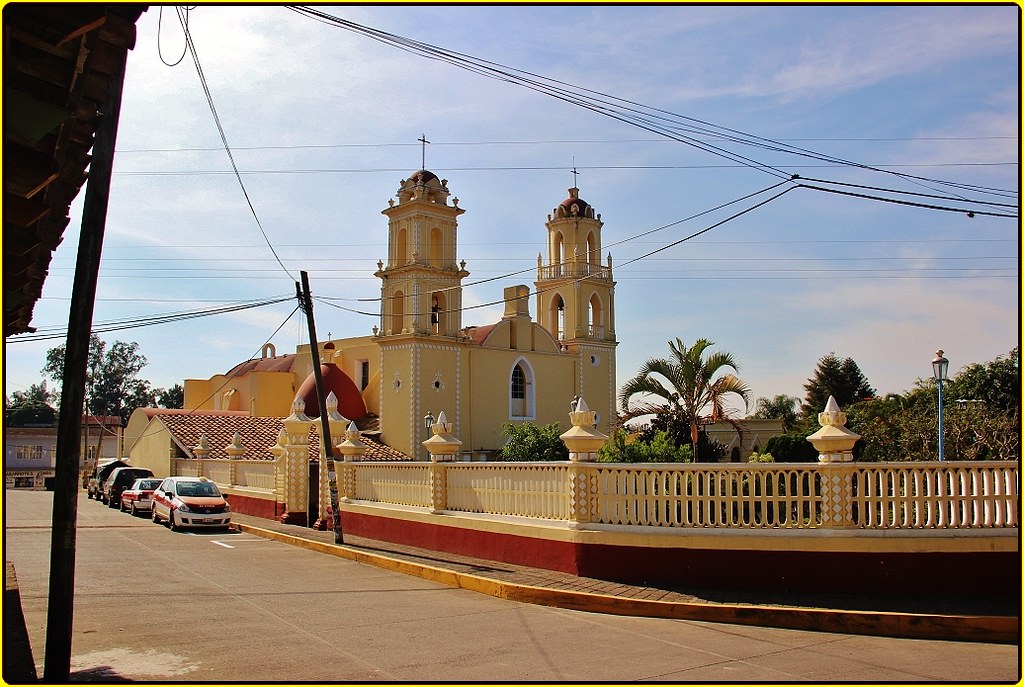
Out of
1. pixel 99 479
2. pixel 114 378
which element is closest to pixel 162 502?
pixel 99 479

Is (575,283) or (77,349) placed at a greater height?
(575,283)

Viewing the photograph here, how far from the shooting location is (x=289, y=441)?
23.3 m

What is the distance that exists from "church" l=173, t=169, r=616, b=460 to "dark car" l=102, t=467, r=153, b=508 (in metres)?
3.16

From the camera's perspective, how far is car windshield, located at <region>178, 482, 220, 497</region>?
907 inches

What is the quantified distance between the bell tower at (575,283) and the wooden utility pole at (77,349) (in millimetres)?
35980

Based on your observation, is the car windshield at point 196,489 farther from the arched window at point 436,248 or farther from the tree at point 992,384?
the tree at point 992,384

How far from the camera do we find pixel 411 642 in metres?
8.57

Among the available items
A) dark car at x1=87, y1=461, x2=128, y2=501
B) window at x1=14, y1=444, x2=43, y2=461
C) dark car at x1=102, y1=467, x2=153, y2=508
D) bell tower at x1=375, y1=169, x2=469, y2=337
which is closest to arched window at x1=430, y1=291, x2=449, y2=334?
bell tower at x1=375, y1=169, x2=469, y2=337

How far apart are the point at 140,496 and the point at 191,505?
6.02 m

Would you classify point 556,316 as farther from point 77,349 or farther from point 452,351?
point 77,349

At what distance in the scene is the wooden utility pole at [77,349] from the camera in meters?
7.00

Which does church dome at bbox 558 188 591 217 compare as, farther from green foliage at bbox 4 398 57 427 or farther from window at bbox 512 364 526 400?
green foliage at bbox 4 398 57 427

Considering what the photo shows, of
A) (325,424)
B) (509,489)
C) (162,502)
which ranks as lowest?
(162,502)

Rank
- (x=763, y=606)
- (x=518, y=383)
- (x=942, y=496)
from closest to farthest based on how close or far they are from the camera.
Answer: (x=763, y=606) < (x=942, y=496) < (x=518, y=383)
